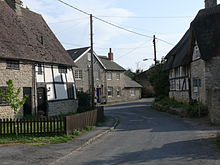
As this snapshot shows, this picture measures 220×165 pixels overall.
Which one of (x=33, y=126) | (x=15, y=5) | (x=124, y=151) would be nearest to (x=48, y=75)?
(x=15, y=5)

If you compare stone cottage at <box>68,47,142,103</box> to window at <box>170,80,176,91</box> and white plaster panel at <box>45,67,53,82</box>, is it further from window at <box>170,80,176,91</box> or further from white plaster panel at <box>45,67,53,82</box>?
white plaster panel at <box>45,67,53,82</box>

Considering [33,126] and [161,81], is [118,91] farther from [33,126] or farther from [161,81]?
[33,126]

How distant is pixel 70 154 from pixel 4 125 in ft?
16.7

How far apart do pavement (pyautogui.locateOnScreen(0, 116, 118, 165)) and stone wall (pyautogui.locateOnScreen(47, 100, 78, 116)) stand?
10.3 metres

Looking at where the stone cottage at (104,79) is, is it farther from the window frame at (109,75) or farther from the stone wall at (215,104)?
the stone wall at (215,104)

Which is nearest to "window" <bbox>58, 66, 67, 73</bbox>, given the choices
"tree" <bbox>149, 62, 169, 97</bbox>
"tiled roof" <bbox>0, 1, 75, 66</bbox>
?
"tiled roof" <bbox>0, 1, 75, 66</bbox>

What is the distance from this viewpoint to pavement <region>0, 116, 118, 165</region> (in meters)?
9.77

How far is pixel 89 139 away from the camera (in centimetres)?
1367

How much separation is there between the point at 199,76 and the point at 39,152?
17.2m

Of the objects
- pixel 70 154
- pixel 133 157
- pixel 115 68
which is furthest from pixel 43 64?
pixel 115 68

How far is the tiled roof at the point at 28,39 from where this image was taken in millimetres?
21031

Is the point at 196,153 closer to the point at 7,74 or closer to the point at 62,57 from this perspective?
the point at 7,74

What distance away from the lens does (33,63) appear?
22438 mm

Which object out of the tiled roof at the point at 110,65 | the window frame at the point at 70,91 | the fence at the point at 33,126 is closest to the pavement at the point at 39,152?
the fence at the point at 33,126
